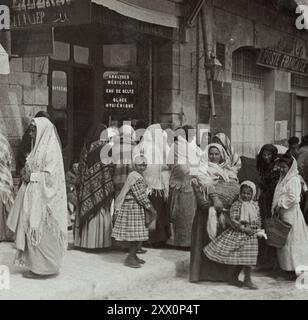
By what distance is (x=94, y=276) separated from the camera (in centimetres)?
556

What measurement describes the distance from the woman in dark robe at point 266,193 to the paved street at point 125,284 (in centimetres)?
22

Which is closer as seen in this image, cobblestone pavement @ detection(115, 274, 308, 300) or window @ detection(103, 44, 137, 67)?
cobblestone pavement @ detection(115, 274, 308, 300)

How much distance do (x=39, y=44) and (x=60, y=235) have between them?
2.53m

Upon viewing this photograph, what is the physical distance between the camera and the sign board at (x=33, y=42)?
269 inches

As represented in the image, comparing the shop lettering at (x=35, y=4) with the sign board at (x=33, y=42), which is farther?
the sign board at (x=33, y=42)

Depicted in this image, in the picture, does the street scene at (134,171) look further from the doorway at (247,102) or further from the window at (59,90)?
the doorway at (247,102)

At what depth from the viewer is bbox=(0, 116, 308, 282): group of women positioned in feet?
17.5

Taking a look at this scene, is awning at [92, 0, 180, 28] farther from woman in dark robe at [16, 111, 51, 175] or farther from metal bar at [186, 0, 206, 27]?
woman in dark robe at [16, 111, 51, 175]

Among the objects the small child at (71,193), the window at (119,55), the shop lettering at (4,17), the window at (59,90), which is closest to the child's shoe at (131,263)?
the small child at (71,193)

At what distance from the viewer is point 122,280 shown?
558cm

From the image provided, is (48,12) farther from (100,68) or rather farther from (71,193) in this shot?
(100,68)

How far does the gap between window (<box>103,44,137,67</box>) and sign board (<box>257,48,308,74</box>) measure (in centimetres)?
350

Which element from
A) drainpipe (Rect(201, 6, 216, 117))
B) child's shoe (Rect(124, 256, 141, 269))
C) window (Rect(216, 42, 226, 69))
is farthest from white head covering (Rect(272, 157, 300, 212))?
window (Rect(216, 42, 226, 69))

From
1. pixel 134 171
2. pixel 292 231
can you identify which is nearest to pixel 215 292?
pixel 292 231
